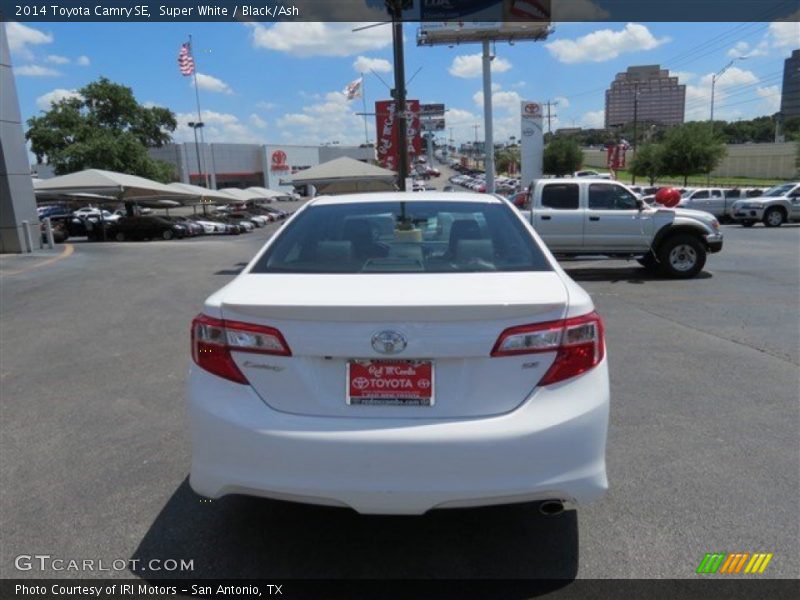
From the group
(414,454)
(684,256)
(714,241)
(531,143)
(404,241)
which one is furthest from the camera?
(531,143)

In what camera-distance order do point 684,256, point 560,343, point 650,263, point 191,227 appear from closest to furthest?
point 560,343 → point 684,256 → point 650,263 → point 191,227

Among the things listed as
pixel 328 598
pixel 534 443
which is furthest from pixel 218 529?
pixel 534 443

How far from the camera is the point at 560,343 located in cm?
264

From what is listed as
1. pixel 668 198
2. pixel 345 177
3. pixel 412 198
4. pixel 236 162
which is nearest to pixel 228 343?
pixel 412 198

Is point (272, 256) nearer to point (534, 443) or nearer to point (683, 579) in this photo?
point (534, 443)

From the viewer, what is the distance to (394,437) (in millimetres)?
2537

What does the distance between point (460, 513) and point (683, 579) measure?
112 centimetres

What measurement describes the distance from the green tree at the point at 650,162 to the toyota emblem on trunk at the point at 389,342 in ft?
191

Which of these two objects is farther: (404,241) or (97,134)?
(97,134)

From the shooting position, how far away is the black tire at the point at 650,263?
13.1 metres

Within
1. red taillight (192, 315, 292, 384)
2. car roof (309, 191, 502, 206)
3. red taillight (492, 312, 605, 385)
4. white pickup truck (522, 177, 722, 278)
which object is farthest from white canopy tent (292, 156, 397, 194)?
red taillight (492, 312, 605, 385)

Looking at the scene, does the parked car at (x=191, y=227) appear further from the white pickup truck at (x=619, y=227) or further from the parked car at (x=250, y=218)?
the white pickup truck at (x=619, y=227)

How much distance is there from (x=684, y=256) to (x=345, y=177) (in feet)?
39.8

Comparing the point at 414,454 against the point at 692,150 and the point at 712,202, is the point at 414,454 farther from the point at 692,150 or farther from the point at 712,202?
the point at 692,150
